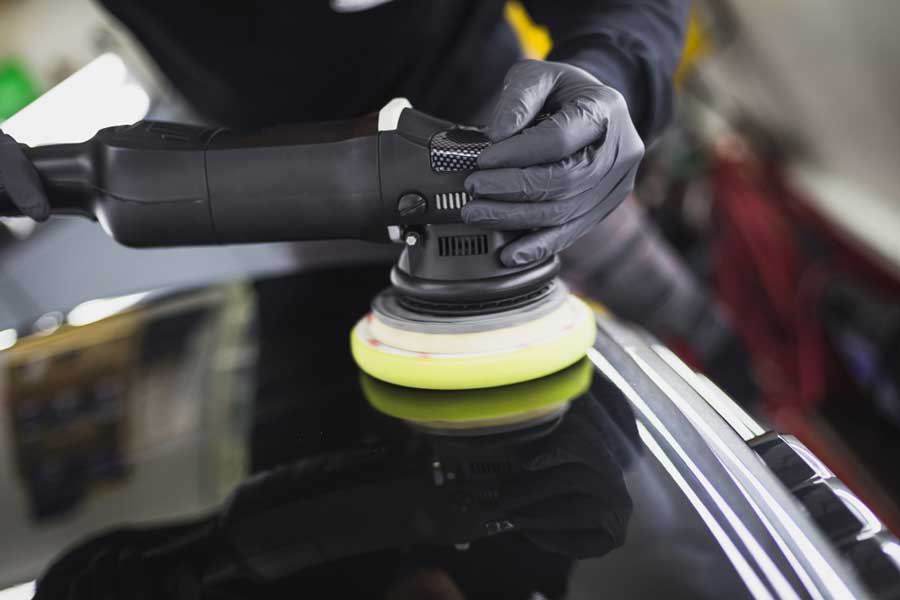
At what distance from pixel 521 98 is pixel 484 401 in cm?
24

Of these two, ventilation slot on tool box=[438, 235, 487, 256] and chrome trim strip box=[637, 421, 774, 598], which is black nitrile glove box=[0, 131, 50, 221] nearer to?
ventilation slot on tool box=[438, 235, 487, 256]

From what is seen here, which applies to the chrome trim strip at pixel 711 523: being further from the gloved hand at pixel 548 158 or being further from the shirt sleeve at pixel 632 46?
the shirt sleeve at pixel 632 46

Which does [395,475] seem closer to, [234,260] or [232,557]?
[232,557]

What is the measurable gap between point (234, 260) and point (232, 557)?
2.75 feet

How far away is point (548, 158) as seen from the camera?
65 cm

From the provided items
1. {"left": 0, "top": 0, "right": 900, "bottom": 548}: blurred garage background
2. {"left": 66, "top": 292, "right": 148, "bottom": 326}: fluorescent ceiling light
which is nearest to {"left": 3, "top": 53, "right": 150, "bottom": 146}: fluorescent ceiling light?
{"left": 0, "top": 0, "right": 900, "bottom": 548}: blurred garage background

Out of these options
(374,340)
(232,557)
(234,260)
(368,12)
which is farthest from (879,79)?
(232,557)

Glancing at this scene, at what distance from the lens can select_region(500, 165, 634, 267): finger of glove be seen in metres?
0.65

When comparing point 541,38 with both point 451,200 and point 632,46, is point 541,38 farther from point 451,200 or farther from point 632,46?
point 451,200

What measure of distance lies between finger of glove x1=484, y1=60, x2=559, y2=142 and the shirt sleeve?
4.9 inches

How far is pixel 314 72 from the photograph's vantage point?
1.08m

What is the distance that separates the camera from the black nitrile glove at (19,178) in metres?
0.68

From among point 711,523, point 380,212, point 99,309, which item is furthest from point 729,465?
point 99,309

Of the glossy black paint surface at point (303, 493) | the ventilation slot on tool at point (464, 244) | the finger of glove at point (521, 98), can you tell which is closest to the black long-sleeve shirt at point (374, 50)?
the finger of glove at point (521, 98)
